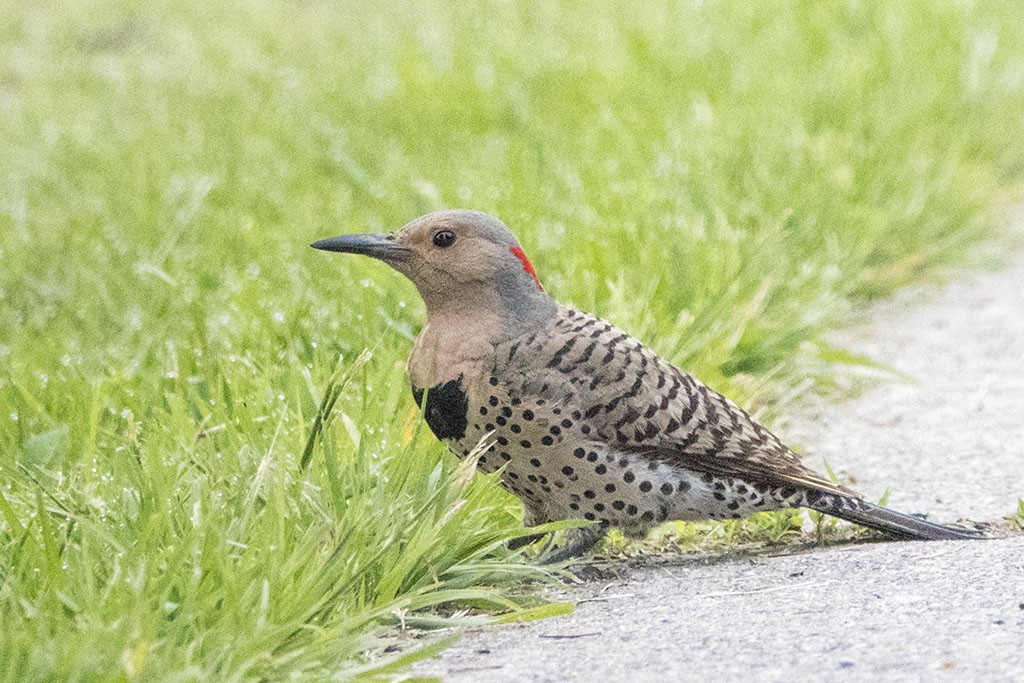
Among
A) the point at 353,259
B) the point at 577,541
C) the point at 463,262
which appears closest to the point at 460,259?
the point at 463,262

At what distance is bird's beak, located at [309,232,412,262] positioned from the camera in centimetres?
444

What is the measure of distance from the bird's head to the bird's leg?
0.57 metres

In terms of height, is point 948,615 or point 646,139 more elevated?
point 646,139

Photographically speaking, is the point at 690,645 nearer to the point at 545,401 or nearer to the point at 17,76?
the point at 545,401

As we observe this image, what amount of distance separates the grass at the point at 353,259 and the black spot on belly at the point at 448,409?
0.07 m

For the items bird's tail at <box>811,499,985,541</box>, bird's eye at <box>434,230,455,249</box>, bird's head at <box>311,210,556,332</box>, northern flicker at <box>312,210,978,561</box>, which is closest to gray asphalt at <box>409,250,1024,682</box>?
bird's tail at <box>811,499,985,541</box>

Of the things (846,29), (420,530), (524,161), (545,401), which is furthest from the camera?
(846,29)

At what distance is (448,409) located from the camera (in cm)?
425

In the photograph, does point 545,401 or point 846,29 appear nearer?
point 545,401

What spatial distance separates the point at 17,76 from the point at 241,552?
8.83m

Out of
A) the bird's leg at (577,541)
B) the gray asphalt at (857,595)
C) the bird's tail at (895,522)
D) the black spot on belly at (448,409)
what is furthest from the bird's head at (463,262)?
the bird's tail at (895,522)

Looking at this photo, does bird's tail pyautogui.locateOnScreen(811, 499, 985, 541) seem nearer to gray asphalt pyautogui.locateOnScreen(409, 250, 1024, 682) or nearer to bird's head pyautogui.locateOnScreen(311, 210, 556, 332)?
gray asphalt pyautogui.locateOnScreen(409, 250, 1024, 682)

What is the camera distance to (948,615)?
3715mm

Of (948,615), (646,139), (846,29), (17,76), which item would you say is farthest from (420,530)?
(17,76)
